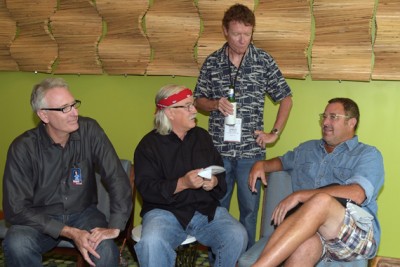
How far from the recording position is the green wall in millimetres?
3869

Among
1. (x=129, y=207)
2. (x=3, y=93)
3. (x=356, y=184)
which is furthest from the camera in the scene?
(x=3, y=93)

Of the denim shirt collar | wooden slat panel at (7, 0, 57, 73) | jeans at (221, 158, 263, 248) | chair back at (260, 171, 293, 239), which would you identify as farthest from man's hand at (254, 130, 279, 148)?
wooden slat panel at (7, 0, 57, 73)

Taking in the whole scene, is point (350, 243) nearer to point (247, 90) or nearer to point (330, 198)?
point (330, 198)

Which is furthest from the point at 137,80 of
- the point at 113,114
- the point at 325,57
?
the point at 325,57

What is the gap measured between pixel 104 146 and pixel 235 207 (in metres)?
1.47

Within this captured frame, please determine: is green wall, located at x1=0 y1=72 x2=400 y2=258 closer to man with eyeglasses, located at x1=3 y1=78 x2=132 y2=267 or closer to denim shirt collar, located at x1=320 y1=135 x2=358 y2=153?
denim shirt collar, located at x1=320 y1=135 x2=358 y2=153

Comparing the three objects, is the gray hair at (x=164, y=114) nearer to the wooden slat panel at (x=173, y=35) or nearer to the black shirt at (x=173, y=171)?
the black shirt at (x=173, y=171)

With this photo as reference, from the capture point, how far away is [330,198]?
276 centimetres

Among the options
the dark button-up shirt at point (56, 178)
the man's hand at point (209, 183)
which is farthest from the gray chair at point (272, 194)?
the dark button-up shirt at point (56, 178)

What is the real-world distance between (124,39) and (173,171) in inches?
60.5

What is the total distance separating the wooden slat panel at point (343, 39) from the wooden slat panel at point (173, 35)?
945mm

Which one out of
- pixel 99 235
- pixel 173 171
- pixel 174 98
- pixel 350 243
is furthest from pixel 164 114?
pixel 350 243

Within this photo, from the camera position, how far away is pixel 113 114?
4516 mm

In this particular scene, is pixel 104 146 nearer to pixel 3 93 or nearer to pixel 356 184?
pixel 356 184
